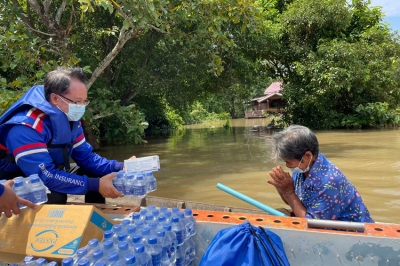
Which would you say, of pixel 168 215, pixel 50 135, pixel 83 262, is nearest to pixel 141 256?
pixel 83 262

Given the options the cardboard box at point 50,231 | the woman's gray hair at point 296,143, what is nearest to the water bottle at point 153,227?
the cardboard box at point 50,231

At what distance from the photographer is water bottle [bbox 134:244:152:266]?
142 centimetres

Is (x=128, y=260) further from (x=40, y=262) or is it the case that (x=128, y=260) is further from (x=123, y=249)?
(x=40, y=262)

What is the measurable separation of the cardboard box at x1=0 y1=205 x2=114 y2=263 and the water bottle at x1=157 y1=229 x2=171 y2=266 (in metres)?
0.44

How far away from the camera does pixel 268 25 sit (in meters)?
16.1

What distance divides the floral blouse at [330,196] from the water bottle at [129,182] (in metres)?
1.29

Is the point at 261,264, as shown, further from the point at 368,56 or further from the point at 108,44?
the point at 368,56

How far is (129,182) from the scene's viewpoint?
256cm

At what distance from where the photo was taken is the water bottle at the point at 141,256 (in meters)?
1.42

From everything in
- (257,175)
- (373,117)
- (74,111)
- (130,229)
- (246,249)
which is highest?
(74,111)

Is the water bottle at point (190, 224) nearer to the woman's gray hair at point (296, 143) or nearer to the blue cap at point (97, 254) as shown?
the blue cap at point (97, 254)

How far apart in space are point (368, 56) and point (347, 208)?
1588 centimetres

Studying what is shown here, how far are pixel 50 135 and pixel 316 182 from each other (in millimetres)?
1979

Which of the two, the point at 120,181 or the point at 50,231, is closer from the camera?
the point at 50,231
